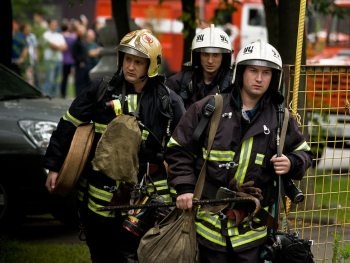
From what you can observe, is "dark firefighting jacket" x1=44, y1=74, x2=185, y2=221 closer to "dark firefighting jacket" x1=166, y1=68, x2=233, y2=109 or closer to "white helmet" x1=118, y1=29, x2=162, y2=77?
"white helmet" x1=118, y1=29, x2=162, y2=77

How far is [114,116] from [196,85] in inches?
64.0

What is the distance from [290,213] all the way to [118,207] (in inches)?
65.4

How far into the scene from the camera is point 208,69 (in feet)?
23.6

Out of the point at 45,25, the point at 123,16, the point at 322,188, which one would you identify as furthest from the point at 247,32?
the point at 322,188

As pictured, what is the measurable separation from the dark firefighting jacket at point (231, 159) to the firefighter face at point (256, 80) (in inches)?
3.6

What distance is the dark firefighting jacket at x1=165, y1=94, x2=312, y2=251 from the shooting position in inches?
196

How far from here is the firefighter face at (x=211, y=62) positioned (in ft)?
23.6

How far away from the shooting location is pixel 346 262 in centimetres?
665

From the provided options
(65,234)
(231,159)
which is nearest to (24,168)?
(65,234)

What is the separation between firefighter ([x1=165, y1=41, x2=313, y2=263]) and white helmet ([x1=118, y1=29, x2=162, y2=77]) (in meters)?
0.72

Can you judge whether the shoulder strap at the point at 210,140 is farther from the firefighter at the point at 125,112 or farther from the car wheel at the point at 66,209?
the car wheel at the point at 66,209

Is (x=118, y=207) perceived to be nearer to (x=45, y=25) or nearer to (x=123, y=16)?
(x=123, y=16)

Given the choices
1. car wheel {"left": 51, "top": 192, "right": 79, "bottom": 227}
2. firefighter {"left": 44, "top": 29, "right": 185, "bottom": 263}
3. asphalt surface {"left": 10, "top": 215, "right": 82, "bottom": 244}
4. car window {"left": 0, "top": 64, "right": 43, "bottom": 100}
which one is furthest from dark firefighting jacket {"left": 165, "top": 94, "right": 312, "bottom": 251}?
car window {"left": 0, "top": 64, "right": 43, "bottom": 100}

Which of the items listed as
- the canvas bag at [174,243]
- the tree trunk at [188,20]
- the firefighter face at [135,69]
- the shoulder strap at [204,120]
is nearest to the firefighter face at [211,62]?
the firefighter face at [135,69]
